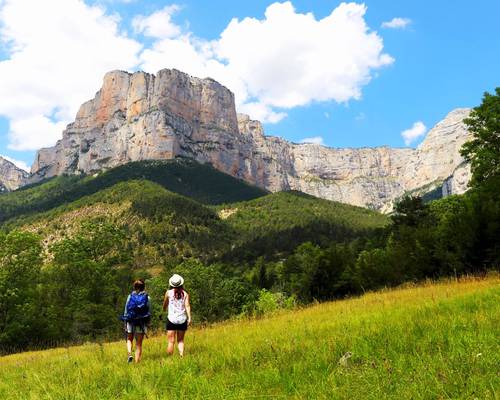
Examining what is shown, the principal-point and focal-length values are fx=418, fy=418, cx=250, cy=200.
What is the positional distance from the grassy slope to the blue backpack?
168 cm

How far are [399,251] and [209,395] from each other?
2668cm

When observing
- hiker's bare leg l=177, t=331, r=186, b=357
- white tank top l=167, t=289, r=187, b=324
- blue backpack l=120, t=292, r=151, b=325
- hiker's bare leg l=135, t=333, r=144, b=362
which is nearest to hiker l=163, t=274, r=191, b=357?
white tank top l=167, t=289, r=187, b=324

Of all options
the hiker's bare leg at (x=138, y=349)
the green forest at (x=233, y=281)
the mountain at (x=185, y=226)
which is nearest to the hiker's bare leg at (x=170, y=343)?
the hiker's bare leg at (x=138, y=349)

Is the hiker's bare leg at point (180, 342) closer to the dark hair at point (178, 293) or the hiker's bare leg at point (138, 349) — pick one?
the dark hair at point (178, 293)

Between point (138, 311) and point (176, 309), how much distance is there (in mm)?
961

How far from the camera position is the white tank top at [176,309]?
30.9 ft

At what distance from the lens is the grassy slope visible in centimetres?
394

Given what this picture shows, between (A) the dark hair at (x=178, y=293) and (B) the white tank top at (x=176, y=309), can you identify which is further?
(A) the dark hair at (x=178, y=293)

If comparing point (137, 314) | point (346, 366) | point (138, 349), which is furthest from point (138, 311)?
point (346, 366)

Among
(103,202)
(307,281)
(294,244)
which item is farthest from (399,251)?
(103,202)

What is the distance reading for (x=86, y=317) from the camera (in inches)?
1497

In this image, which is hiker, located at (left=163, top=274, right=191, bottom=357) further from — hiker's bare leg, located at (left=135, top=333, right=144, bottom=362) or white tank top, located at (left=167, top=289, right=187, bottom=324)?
hiker's bare leg, located at (left=135, top=333, right=144, bottom=362)

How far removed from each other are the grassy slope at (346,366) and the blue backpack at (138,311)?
1.68 m

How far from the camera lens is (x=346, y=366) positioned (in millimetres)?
5180
